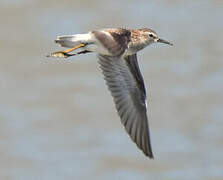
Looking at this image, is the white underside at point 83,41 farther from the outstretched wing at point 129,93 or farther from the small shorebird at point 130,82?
Result: the outstretched wing at point 129,93

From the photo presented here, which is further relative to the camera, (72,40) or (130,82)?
(130,82)

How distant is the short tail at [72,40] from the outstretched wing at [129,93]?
2.57ft

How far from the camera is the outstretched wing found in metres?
8.09

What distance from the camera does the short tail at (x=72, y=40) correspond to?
285 inches

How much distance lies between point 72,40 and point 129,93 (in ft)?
4.25

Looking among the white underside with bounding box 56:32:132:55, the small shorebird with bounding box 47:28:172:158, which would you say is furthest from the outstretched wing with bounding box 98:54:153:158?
the white underside with bounding box 56:32:132:55

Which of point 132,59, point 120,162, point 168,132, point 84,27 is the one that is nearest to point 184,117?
point 168,132

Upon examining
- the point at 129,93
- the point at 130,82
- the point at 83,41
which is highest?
the point at 83,41

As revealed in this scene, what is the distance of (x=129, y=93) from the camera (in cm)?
831

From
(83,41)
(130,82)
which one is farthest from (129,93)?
(83,41)

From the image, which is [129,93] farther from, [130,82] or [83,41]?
[83,41]

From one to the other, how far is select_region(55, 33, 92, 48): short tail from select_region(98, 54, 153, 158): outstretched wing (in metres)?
0.78

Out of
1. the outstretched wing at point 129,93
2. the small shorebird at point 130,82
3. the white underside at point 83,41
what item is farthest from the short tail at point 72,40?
the outstretched wing at point 129,93

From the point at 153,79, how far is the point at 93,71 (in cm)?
95
